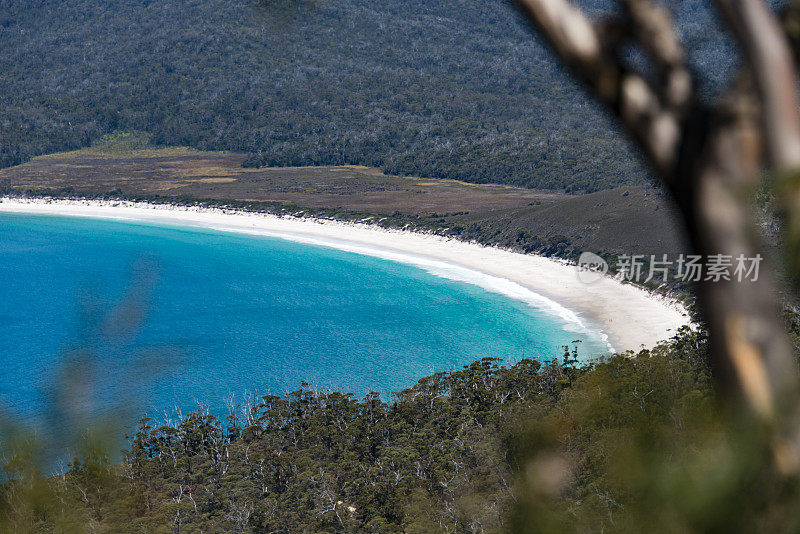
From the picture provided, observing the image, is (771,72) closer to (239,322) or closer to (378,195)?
(239,322)

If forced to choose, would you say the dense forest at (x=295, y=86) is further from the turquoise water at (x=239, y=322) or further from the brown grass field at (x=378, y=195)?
the turquoise water at (x=239, y=322)

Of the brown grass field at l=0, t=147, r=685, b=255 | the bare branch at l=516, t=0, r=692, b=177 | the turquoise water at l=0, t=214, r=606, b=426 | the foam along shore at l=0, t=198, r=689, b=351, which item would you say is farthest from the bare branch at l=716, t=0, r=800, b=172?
the brown grass field at l=0, t=147, r=685, b=255

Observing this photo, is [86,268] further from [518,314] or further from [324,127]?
[324,127]

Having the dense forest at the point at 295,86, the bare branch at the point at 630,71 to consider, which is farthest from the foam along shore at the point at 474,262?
the dense forest at the point at 295,86

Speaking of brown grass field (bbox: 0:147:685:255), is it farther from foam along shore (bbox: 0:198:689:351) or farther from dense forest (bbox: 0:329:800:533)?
dense forest (bbox: 0:329:800:533)

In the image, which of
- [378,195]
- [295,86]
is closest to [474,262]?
[378,195]

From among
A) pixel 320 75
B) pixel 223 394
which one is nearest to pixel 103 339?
pixel 223 394
